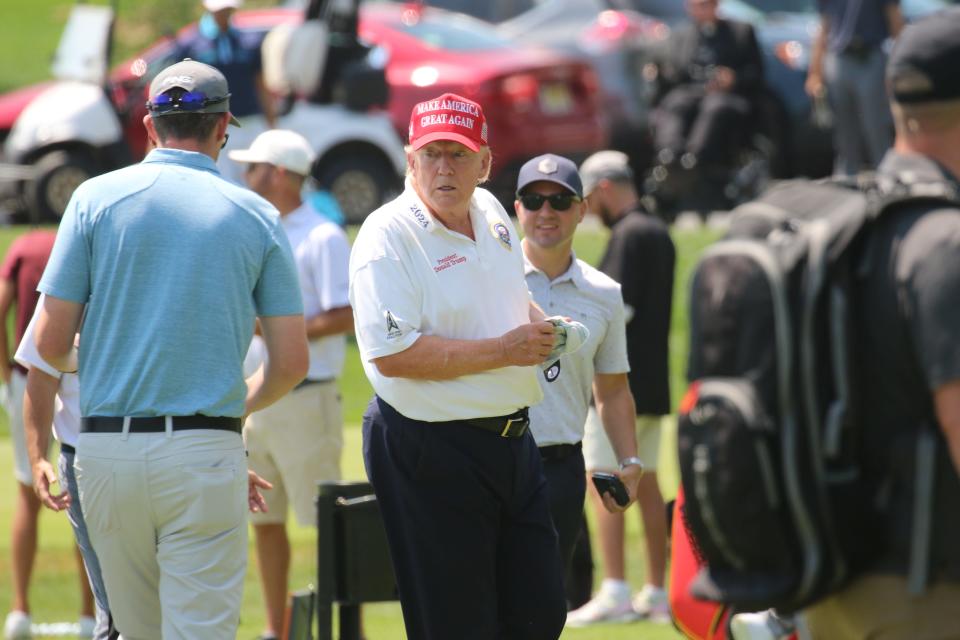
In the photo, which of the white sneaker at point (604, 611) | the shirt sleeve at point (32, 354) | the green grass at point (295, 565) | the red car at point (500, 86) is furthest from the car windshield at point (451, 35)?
the shirt sleeve at point (32, 354)

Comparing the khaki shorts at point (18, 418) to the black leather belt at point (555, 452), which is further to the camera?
the khaki shorts at point (18, 418)

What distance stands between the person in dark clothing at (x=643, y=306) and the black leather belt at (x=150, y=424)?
352cm

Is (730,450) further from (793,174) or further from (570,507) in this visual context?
(793,174)

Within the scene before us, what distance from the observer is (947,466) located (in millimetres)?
3369

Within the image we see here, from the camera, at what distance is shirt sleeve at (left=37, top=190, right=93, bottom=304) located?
4953mm

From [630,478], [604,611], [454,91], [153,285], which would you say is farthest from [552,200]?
[454,91]

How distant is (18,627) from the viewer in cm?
747

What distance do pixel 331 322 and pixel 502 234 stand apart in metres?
2.33

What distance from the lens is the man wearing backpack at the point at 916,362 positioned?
328 centimetres

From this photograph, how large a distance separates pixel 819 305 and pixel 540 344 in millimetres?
1672

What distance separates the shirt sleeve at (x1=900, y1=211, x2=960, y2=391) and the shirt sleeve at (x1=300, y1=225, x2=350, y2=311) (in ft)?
14.6

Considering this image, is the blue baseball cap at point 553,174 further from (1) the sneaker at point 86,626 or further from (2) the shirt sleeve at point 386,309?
(1) the sneaker at point 86,626

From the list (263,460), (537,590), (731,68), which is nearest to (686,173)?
(731,68)

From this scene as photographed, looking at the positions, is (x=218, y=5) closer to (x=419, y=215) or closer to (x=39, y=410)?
(x=39, y=410)
